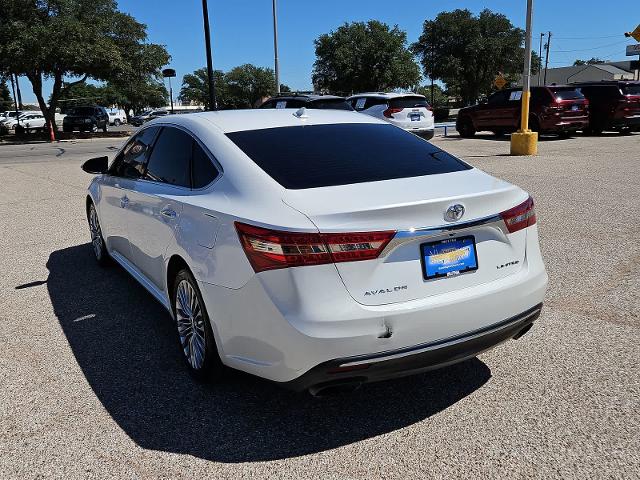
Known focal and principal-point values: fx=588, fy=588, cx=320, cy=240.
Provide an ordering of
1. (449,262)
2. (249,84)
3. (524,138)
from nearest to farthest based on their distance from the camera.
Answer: (449,262), (524,138), (249,84)

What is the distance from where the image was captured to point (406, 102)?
1811 cm

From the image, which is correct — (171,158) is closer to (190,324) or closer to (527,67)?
(190,324)

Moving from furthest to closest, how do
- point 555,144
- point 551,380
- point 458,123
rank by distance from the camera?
point 458,123 → point 555,144 → point 551,380

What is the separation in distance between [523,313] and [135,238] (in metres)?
2.85

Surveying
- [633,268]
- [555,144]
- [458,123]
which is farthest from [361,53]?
[633,268]

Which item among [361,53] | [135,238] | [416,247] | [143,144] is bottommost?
[135,238]

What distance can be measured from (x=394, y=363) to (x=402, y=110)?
16051 mm

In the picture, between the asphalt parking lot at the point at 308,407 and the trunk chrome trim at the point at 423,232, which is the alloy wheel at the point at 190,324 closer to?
the asphalt parking lot at the point at 308,407

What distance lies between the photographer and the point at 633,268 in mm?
5352

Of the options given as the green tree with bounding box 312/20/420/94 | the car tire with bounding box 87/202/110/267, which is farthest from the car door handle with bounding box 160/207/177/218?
the green tree with bounding box 312/20/420/94

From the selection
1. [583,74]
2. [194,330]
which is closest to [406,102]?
[194,330]

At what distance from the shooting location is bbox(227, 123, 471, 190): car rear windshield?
313 centimetres

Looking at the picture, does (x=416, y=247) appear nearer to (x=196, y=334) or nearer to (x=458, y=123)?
→ (x=196, y=334)

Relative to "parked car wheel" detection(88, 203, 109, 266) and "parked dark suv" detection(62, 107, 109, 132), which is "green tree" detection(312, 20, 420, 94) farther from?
"parked car wheel" detection(88, 203, 109, 266)
